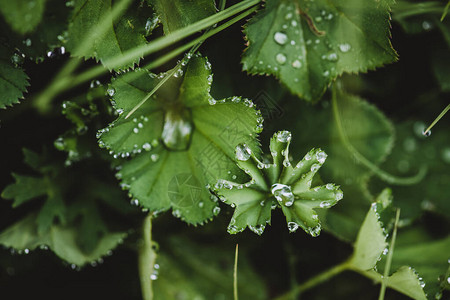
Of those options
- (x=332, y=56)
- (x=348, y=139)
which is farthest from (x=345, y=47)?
(x=348, y=139)

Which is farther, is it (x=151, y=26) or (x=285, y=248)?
(x=285, y=248)

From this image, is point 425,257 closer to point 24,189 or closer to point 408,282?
point 408,282

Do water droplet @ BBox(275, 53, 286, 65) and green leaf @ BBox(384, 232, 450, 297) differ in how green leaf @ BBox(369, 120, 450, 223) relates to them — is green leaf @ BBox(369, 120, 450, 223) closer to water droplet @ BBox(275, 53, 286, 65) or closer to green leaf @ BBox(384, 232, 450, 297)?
green leaf @ BBox(384, 232, 450, 297)

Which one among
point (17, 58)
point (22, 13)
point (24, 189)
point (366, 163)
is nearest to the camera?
point (22, 13)

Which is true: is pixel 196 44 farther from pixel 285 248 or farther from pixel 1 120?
pixel 285 248

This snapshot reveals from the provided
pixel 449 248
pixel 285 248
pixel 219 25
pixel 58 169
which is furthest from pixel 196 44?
pixel 449 248

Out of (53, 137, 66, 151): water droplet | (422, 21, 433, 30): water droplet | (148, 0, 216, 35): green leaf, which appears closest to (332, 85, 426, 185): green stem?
(422, 21, 433, 30): water droplet

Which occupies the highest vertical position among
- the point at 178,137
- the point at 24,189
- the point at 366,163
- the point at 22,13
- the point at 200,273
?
the point at 22,13
